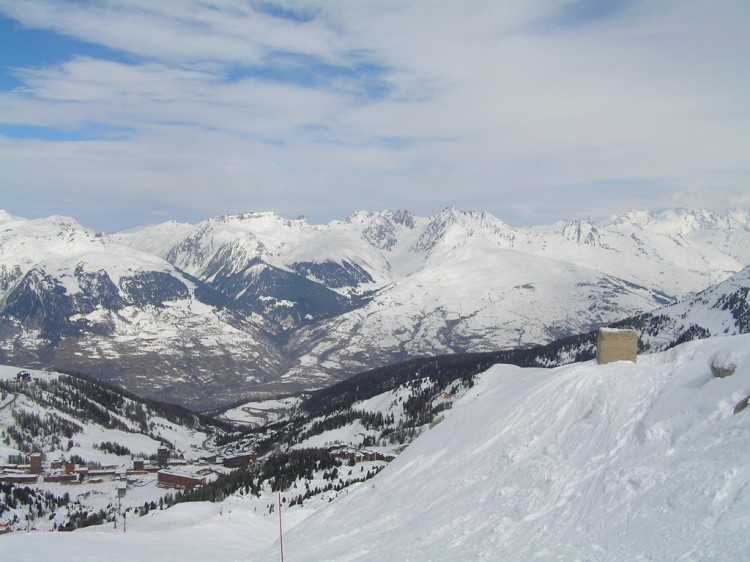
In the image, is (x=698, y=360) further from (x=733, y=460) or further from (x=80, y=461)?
(x=80, y=461)

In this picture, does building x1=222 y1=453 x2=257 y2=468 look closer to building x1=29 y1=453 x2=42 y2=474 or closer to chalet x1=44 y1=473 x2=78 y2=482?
chalet x1=44 y1=473 x2=78 y2=482

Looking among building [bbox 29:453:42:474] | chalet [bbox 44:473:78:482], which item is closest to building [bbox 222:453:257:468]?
chalet [bbox 44:473:78:482]

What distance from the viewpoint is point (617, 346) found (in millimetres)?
41188

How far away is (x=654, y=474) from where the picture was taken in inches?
1001

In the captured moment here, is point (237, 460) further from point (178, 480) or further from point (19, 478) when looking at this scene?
point (19, 478)

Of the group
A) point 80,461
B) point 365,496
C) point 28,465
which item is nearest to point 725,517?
point 365,496

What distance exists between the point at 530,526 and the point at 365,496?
17760 mm

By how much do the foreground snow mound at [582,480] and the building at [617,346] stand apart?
91cm

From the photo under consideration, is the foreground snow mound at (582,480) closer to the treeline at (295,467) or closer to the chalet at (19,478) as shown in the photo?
the treeline at (295,467)

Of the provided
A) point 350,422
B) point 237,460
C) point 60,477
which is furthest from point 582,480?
point 350,422

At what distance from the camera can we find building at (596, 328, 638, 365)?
41062 millimetres

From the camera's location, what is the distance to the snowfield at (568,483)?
73.7 feet

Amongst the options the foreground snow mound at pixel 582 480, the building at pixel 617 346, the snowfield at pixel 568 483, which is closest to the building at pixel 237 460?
the snowfield at pixel 568 483

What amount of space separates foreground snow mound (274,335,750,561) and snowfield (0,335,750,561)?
0.25 feet
